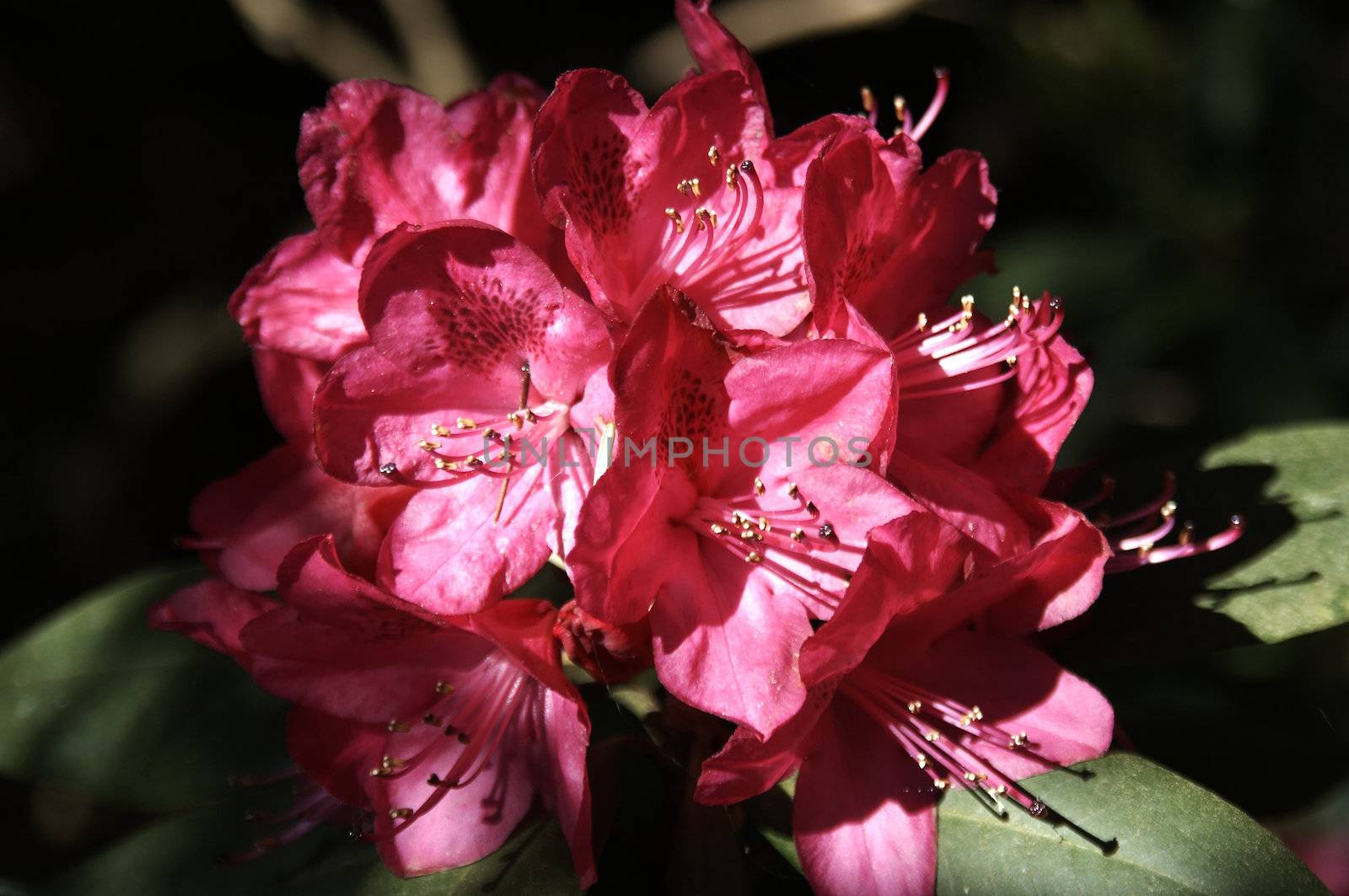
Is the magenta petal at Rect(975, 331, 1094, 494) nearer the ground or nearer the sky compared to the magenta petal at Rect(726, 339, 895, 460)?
nearer the ground

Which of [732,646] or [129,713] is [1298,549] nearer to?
[732,646]

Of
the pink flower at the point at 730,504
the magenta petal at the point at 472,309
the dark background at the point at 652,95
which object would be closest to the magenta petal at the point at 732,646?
the pink flower at the point at 730,504

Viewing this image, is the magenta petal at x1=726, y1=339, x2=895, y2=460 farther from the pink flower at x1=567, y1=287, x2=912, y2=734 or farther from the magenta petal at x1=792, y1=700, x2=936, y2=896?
the magenta petal at x1=792, y1=700, x2=936, y2=896

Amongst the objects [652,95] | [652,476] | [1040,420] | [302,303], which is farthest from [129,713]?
[652,95]

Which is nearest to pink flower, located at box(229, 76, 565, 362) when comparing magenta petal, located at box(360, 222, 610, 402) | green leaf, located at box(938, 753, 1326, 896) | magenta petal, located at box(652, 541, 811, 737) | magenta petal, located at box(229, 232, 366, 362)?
magenta petal, located at box(229, 232, 366, 362)

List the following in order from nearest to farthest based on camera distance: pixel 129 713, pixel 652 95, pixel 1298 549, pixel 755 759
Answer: pixel 755 759 → pixel 1298 549 → pixel 129 713 → pixel 652 95

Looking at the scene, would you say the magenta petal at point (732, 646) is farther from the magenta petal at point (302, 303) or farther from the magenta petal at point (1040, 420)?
the magenta petal at point (302, 303)
